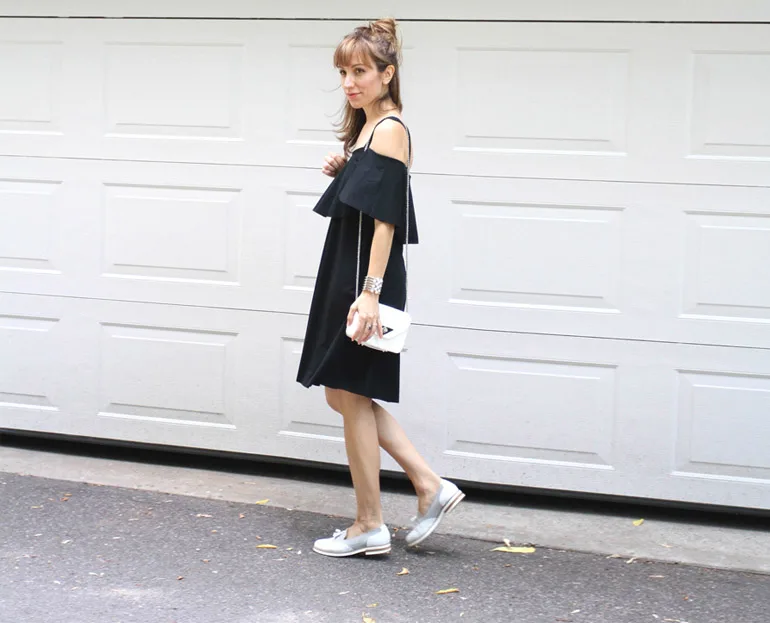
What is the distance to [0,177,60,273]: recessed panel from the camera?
5238 mm

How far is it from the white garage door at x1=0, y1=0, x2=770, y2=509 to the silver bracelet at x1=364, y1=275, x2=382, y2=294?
3.28 feet

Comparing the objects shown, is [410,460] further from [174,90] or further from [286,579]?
[174,90]

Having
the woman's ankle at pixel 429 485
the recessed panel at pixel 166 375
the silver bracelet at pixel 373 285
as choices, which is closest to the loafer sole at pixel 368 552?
the woman's ankle at pixel 429 485

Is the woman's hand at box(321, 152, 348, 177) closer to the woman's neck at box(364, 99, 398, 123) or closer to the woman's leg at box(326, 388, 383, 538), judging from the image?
the woman's neck at box(364, 99, 398, 123)

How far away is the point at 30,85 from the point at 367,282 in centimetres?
233

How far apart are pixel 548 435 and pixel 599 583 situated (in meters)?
0.91

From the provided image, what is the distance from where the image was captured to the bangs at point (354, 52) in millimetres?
3822

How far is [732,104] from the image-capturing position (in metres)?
4.44

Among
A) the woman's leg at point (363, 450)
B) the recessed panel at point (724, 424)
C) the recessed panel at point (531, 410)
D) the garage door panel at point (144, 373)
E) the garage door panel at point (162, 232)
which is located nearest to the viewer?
the woman's leg at point (363, 450)

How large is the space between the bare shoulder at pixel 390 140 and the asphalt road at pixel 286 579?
58.1 inches

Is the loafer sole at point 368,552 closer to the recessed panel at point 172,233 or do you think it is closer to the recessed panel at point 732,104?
the recessed panel at point 172,233

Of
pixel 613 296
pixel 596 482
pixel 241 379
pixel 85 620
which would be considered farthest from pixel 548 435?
pixel 85 620

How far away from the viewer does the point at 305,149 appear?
489cm

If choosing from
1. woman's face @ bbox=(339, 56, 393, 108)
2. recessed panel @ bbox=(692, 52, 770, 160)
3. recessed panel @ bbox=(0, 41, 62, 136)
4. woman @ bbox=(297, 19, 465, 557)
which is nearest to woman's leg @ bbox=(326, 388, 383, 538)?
woman @ bbox=(297, 19, 465, 557)
